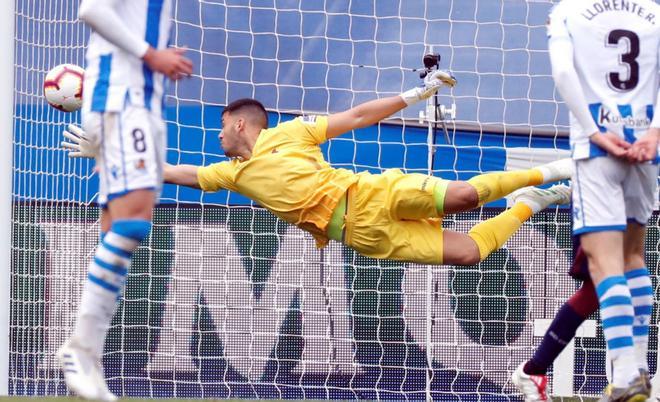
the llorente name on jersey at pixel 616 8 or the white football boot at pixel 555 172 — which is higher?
the llorente name on jersey at pixel 616 8

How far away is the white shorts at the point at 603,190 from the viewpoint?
4.98 m

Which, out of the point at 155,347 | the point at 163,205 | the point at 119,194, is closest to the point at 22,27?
the point at 163,205

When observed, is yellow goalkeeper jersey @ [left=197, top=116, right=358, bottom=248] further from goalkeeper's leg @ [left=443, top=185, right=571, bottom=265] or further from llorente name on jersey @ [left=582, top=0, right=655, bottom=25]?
llorente name on jersey @ [left=582, top=0, right=655, bottom=25]

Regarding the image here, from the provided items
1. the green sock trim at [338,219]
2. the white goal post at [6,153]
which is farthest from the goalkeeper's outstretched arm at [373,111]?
the white goal post at [6,153]

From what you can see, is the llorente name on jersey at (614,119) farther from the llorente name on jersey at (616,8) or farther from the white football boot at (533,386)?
the white football boot at (533,386)

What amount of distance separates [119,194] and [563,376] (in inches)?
183

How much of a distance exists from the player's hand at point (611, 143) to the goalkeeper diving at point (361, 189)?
177 cm

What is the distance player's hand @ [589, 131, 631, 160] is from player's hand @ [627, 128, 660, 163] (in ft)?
0.09

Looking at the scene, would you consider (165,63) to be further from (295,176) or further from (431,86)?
(431,86)

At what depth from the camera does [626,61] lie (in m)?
5.05

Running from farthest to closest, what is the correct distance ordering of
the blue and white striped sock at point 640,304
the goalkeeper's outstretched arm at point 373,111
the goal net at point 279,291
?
the goal net at point 279,291 < the goalkeeper's outstretched arm at point 373,111 < the blue and white striped sock at point 640,304

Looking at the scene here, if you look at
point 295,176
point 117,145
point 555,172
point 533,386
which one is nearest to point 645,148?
point 533,386

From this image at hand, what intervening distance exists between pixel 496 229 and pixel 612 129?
206 centimetres

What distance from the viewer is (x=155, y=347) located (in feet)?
28.0
